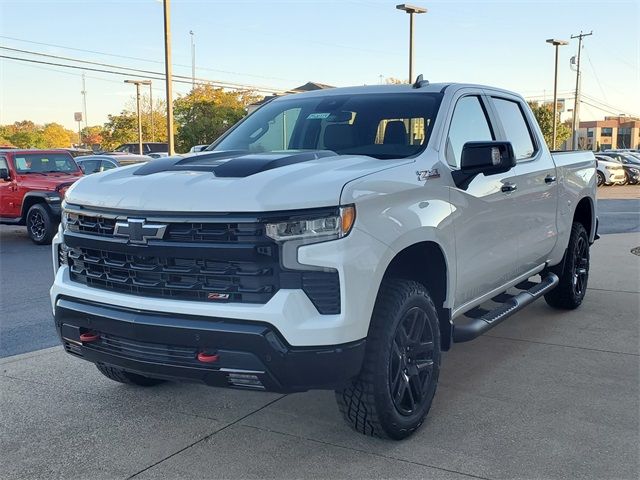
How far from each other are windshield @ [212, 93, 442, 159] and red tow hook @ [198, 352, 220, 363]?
65.3 inches

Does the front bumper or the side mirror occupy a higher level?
the side mirror

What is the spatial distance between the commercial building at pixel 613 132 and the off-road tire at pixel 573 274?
414 feet

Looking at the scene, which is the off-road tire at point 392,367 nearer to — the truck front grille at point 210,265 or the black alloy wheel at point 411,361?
the black alloy wheel at point 411,361

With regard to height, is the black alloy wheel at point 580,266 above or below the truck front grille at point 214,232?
below

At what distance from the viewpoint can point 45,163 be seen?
13867 mm

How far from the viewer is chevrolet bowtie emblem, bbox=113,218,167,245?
10.4ft

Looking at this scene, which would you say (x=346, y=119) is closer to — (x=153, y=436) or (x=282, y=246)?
(x=282, y=246)

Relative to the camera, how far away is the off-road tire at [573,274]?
20.8 ft

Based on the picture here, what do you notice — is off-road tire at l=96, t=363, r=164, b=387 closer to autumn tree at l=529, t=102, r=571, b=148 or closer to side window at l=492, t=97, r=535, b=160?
side window at l=492, t=97, r=535, b=160

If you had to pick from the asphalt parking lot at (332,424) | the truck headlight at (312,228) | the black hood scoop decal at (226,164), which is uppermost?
the black hood scoop decal at (226,164)

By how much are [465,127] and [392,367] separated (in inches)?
A: 72.9

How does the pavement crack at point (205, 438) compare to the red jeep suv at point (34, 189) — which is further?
the red jeep suv at point (34, 189)

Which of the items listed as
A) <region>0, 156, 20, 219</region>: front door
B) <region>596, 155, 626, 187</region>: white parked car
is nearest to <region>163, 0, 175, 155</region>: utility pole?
<region>0, 156, 20, 219</region>: front door

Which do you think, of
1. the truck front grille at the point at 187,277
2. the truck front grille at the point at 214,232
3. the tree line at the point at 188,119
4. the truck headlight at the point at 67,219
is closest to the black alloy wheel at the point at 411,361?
the truck front grille at the point at 187,277
